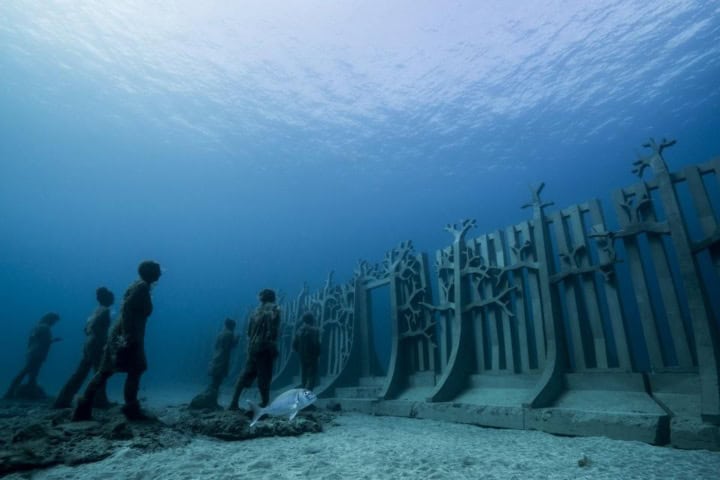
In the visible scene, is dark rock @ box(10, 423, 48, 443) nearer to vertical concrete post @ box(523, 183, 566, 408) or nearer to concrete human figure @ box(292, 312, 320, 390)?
concrete human figure @ box(292, 312, 320, 390)

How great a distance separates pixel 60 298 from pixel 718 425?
195485mm

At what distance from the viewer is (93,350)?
823 cm

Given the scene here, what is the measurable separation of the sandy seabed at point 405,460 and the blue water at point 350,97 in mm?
17975

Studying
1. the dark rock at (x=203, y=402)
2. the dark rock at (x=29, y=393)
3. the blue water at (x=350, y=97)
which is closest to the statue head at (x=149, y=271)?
the dark rock at (x=203, y=402)

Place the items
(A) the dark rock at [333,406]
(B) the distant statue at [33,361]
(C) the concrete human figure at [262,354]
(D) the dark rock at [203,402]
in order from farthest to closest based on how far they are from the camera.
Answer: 1. (B) the distant statue at [33,361]
2. (D) the dark rock at [203,402]
3. (A) the dark rock at [333,406]
4. (C) the concrete human figure at [262,354]

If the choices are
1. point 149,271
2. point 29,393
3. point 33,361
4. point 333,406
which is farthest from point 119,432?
point 29,393

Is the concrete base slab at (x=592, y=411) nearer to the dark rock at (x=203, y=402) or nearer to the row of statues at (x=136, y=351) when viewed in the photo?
the row of statues at (x=136, y=351)

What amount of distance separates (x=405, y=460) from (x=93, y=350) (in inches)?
338

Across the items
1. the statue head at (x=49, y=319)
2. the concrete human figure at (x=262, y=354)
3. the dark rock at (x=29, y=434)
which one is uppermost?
the statue head at (x=49, y=319)

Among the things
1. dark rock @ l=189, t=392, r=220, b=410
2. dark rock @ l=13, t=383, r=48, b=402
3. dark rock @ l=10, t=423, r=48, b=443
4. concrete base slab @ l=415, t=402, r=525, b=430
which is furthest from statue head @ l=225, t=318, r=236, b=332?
dark rock @ l=13, t=383, r=48, b=402

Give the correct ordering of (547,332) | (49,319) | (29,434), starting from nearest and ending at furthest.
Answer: (29,434)
(547,332)
(49,319)

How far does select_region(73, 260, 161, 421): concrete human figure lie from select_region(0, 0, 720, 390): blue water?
1669 centimetres

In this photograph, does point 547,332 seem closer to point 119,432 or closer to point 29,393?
point 119,432

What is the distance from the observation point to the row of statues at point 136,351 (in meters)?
5.79
